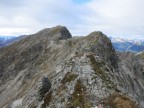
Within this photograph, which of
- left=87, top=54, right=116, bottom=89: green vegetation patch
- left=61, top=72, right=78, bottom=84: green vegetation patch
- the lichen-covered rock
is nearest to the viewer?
left=87, top=54, right=116, bottom=89: green vegetation patch

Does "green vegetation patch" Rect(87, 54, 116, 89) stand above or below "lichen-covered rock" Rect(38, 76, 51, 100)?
above

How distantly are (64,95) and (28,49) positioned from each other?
105519 millimetres

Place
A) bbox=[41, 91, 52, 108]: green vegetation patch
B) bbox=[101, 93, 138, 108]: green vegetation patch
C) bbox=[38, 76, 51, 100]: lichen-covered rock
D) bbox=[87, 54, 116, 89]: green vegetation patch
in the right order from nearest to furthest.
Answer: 1. bbox=[101, 93, 138, 108]: green vegetation patch
2. bbox=[87, 54, 116, 89]: green vegetation patch
3. bbox=[41, 91, 52, 108]: green vegetation patch
4. bbox=[38, 76, 51, 100]: lichen-covered rock

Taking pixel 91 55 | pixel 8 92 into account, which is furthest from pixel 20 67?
pixel 91 55

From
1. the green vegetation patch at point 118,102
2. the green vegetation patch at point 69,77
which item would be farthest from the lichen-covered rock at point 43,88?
the green vegetation patch at point 118,102

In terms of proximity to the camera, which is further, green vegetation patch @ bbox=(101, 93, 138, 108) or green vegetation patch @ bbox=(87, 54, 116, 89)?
green vegetation patch @ bbox=(87, 54, 116, 89)

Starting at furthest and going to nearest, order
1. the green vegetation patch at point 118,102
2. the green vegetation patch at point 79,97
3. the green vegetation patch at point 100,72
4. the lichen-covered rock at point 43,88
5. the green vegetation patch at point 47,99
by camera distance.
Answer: the lichen-covered rock at point 43,88 < the green vegetation patch at point 47,99 < the green vegetation patch at point 100,72 < the green vegetation patch at point 79,97 < the green vegetation patch at point 118,102

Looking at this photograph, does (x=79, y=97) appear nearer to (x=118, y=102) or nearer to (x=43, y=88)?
(x=118, y=102)

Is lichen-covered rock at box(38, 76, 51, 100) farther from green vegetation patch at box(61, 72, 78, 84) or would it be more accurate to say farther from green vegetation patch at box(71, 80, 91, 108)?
green vegetation patch at box(71, 80, 91, 108)

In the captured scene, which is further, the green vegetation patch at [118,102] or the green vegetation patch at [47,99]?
the green vegetation patch at [47,99]

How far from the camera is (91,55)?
65.1 metres

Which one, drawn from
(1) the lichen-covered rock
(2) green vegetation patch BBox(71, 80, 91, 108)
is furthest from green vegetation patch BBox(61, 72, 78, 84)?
(1) the lichen-covered rock

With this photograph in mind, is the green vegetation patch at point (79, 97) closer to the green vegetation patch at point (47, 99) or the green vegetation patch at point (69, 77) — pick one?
the green vegetation patch at point (69, 77)

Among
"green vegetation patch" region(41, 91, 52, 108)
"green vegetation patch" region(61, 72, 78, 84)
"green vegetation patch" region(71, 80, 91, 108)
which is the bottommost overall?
"green vegetation patch" region(41, 91, 52, 108)
